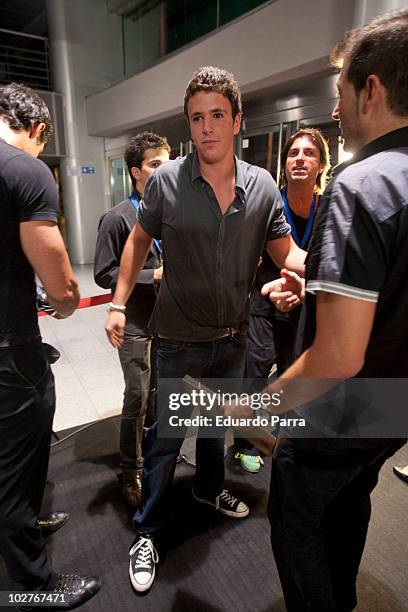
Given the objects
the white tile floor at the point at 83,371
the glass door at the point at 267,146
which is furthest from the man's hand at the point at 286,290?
the glass door at the point at 267,146

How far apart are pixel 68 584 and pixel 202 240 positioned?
54.3 inches

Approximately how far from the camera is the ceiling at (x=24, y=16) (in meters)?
7.47

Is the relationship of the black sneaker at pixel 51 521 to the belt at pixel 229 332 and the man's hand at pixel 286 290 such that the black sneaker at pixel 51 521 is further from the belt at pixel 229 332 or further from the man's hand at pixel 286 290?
the man's hand at pixel 286 290

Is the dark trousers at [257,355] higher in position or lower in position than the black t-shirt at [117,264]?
lower

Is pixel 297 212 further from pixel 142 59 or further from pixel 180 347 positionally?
pixel 142 59

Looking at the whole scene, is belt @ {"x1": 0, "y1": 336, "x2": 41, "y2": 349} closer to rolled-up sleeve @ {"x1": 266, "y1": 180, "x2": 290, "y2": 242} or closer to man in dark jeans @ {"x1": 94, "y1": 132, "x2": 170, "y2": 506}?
man in dark jeans @ {"x1": 94, "y1": 132, "x2": 170, "y2": 506}

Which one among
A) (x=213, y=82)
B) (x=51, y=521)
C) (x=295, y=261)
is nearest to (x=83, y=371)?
(x=51, y=521)

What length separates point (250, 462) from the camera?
2.15 m

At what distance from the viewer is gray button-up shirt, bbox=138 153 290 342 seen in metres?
1.39

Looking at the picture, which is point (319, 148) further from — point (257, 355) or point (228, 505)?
point (228, 505)

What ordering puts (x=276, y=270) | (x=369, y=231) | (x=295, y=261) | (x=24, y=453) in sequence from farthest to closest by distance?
(x=276, y=270)
(x=295, y=261)
(x=24, y=453)
(x=369, y=231)

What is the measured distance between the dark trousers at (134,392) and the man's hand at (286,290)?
726 millimetres

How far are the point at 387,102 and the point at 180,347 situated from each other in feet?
3.38

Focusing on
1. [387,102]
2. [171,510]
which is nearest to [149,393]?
[171,510]
